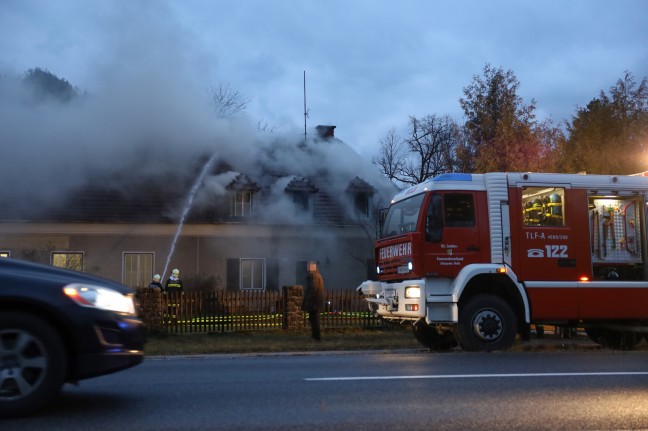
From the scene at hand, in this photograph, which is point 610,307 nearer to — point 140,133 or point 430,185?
point 430,185

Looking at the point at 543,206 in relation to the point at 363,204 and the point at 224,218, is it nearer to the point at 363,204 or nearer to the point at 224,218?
the point at 363,204

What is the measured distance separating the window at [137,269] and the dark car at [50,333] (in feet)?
65.6

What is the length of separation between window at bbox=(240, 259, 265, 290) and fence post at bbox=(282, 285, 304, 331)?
8.99 m

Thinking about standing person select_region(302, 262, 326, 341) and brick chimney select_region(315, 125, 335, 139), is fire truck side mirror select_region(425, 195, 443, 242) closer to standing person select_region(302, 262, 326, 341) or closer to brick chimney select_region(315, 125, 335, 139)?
standing person select_region(302, 262, 326, 341)

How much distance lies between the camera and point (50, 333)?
504 centimetres

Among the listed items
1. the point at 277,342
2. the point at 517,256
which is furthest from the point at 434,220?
the point at 277,342

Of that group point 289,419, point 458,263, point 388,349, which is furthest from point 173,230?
point 289,419

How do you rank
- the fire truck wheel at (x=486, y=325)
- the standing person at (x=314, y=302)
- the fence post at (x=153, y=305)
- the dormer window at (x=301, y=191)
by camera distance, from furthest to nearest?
the dormer window at (x=301, y=191) → the fence post at (x=153, y=305) → the standing person at (x=314, y=302) → the fire truck wheel at (x=486, y=325)

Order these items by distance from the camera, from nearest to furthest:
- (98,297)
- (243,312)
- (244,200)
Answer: (98,297), (243,312), (244,200)

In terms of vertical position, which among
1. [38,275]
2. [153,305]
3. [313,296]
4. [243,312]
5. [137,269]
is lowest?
[243,312]

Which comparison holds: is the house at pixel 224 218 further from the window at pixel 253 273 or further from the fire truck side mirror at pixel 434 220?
the fire truck side mirror at pixel 434 220

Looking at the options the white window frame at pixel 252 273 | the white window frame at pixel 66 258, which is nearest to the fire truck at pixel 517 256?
the white window frame at pixel 252 273

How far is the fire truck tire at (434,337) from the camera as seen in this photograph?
1192cm

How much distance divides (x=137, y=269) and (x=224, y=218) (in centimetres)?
360
